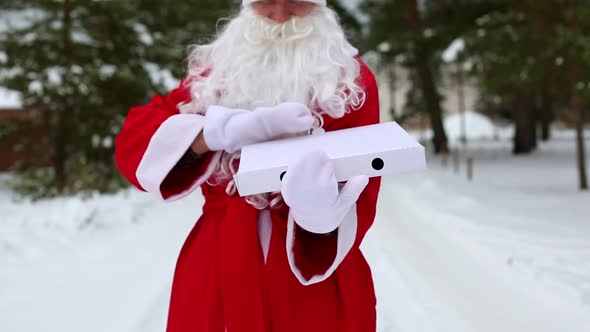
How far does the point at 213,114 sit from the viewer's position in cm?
146

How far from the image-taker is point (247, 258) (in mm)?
1500

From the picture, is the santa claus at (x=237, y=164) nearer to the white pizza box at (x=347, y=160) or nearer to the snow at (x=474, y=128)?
the white pizza box at (x=347, y=160)

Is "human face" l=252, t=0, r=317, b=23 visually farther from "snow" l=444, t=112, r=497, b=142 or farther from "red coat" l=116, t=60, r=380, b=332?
"snow" l=444, t=112, r=497, b=142

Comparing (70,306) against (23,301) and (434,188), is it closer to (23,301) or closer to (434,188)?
(23,301)

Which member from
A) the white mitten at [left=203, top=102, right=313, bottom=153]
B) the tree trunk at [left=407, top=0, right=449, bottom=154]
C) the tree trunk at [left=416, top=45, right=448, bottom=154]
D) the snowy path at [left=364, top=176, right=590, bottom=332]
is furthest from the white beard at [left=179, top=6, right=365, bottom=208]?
the tree trunk at [left=416, top=45, right=448, bottom=154]

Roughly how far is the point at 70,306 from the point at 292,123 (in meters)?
2.99

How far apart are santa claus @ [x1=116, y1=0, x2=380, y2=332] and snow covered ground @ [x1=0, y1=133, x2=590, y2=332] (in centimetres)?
179

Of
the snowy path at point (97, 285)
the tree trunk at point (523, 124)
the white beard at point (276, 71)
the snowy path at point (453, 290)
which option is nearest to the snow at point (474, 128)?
the tree trunk at point (523, 124)

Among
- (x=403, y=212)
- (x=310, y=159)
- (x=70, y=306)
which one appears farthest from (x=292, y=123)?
(x=403, y=212)

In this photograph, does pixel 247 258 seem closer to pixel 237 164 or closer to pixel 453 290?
pixel 237 164

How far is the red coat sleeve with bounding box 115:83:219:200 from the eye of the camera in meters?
1.49

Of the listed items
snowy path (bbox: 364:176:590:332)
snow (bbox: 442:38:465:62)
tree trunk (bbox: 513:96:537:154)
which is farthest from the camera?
tree trunk (bbox: 513:96:537:154)

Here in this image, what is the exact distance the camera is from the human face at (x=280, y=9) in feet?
5.42

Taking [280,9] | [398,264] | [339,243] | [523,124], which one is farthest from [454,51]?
[339,243]
